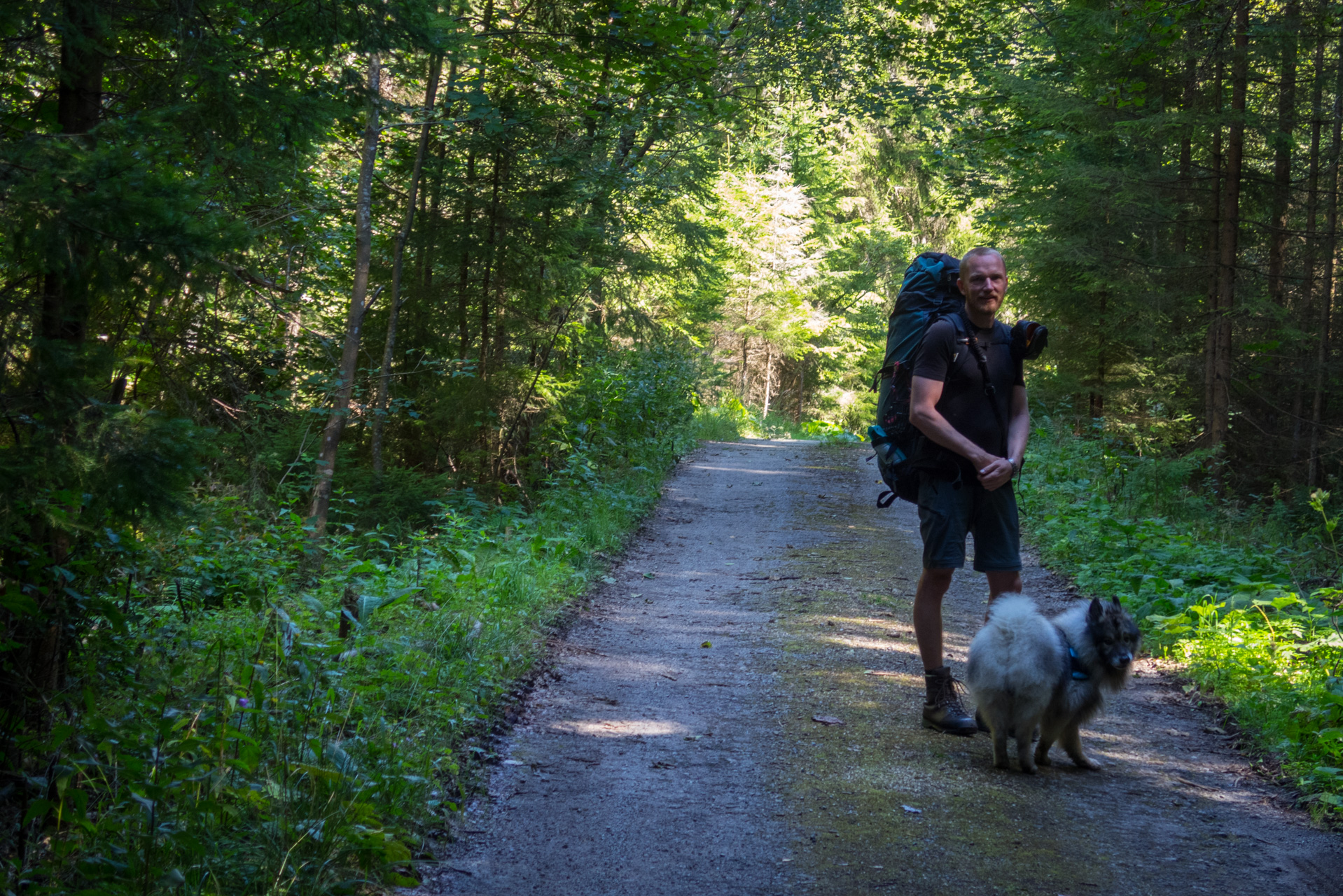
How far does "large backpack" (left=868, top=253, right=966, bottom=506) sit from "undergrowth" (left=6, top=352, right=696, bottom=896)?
93.6 inches

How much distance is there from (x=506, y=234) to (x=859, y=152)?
60.6 feet

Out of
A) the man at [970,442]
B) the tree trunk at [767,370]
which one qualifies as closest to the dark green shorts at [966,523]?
the man at [970,442]

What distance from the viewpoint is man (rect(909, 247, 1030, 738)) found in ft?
15.1

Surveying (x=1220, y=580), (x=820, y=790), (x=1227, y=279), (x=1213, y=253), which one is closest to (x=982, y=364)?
(x=820, y=790)

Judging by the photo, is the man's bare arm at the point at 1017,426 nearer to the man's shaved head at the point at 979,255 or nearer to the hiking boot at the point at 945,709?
the man's shaved head at the point at 979,255

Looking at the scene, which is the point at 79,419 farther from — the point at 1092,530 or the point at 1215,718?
the point at 1092,530

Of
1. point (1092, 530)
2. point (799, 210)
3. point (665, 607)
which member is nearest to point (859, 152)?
point (799, 210)

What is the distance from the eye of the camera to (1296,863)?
3584mm

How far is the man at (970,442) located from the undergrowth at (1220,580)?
1528 millimetres

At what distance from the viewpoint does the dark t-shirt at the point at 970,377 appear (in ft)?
15.0

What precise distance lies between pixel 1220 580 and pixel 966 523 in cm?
389

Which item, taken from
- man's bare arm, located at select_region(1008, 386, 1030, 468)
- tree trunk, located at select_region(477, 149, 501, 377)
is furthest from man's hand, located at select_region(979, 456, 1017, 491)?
tree trunk, located at select_region(477, 149, 501, 377)

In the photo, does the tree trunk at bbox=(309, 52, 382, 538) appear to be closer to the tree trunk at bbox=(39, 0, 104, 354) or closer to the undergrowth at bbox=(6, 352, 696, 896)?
the undergrowth at bbox=(6, 352, 696, 896)

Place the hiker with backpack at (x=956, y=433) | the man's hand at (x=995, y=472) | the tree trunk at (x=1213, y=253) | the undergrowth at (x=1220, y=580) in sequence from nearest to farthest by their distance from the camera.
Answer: the man's hand at (x=995, y=472) → the hiker with backpack at (x=956, y=433) → the undergrowth at (x=1220, y=580) → the tree trunk at (x=1213, y=253)
